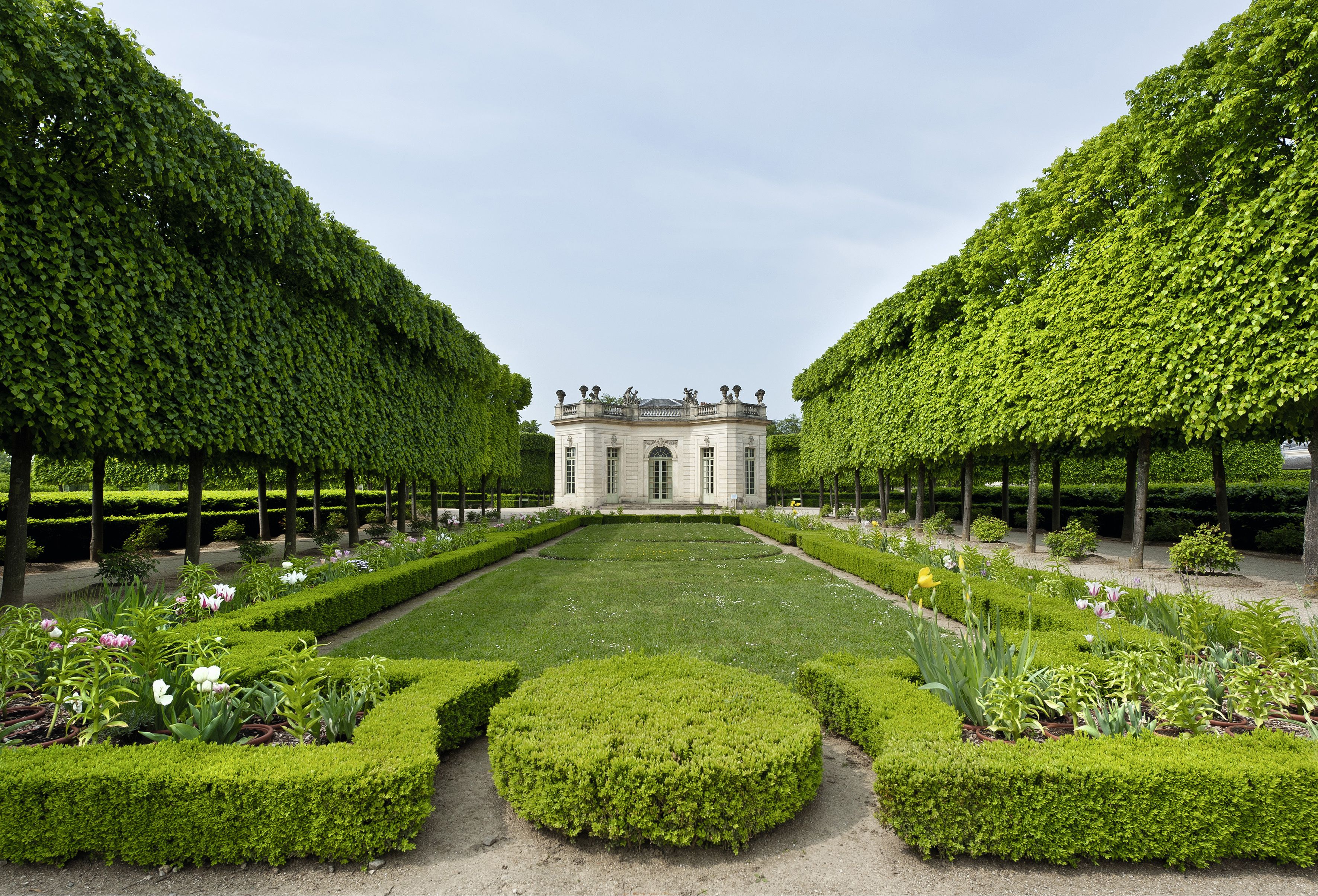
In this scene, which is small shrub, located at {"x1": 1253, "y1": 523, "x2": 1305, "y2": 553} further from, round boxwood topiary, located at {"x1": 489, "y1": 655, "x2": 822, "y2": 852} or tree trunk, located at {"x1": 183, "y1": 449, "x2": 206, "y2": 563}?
tree trunk, located at {"x1": 183, "y1": 449, "x2": 206, "y2": 563}

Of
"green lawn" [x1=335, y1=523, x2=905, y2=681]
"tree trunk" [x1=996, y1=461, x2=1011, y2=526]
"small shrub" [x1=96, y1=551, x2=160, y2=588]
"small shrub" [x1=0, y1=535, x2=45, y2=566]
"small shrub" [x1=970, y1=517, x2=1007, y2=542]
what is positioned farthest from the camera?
"tree trunk" [x1=996, y1=461, x2=1011, y2=526]

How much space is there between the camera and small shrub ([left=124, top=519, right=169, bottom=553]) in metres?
12.8

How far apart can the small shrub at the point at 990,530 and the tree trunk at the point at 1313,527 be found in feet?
22.1

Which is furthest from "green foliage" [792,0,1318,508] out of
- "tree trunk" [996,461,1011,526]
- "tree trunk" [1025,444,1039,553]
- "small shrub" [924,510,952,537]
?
"tree trunk" [996,461,1011,526]

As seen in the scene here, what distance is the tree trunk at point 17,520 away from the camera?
6.91 metres

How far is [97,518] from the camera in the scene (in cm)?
1281

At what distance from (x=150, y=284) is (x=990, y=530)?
18247 millimetres

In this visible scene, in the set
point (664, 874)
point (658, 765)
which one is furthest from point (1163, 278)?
point (664, 874)

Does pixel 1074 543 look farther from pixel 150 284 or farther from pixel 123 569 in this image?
pixel 123 569

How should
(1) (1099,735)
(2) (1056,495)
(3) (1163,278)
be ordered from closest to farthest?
(1) (1099,735) → (3) (1163,278) → (2) (1056,495)

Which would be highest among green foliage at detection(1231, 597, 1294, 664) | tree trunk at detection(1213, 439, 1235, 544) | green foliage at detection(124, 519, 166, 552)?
tree trunk at detection(1213, 439, 1235, 544)

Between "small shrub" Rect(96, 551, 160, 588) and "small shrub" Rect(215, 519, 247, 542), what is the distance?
21.7 ft

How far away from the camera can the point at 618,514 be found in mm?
27984

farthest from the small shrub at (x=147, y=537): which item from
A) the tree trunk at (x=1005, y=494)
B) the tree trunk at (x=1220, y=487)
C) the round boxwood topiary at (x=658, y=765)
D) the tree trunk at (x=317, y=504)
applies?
the tree trunk at (x=1005, y=494)
